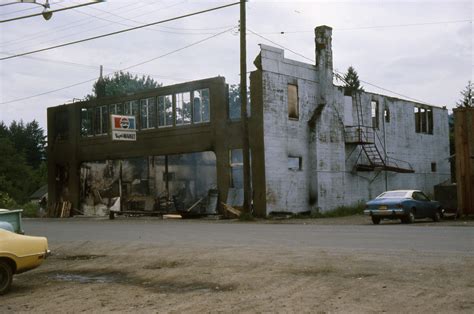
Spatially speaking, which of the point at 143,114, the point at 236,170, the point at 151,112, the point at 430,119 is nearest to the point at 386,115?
the point at 430,119

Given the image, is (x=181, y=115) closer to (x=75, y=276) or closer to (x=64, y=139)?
(x=64, y=139)

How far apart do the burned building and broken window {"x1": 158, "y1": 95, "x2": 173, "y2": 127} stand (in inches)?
2.9

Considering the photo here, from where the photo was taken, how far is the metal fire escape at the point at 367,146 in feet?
123

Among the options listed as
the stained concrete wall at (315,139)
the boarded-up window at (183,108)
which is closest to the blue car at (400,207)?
the stained concrete wall at (315,139)

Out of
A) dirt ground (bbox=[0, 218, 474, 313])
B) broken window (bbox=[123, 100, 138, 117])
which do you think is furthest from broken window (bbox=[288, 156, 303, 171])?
dirt ground (bbox=[0, 218, 474, 313])

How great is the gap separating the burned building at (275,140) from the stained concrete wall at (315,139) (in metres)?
0.06

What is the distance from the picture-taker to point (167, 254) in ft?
47.5

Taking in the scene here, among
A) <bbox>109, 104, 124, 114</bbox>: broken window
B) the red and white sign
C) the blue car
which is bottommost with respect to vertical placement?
the blue car

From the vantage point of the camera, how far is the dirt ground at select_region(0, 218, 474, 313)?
27.0 ft

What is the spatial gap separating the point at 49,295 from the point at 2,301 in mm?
745

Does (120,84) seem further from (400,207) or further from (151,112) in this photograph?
(400,207)

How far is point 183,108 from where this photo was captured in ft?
121

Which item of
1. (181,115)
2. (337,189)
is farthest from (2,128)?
(337,189)

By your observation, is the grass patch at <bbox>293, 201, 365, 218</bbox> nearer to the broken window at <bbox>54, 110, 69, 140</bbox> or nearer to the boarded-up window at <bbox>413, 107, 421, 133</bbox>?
the boarded-up window at <bbox>413, 107, 421, 133</bbox>
